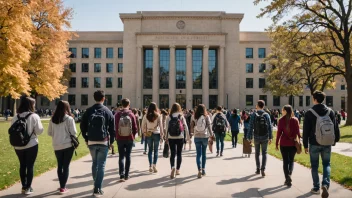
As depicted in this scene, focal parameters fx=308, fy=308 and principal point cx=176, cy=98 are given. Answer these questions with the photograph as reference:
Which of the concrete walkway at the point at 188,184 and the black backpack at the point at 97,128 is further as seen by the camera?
the concrete walkway at the point at 188,184

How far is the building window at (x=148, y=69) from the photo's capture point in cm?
6191

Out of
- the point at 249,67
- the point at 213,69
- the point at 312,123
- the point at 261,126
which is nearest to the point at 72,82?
the point at 213,69

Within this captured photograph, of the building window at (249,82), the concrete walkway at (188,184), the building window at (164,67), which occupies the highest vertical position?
the building window at (164,67)

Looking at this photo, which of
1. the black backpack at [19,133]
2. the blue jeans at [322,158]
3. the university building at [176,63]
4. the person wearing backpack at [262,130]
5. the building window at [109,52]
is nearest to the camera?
the black backpack at [19,133]

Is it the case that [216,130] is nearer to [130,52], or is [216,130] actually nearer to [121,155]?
[121,155]

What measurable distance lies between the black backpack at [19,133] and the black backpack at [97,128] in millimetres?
1336

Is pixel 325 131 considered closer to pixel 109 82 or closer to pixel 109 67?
pixel 109 82

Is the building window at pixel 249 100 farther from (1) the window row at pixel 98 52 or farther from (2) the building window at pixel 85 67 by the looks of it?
(2) the building window at pixel 85 67

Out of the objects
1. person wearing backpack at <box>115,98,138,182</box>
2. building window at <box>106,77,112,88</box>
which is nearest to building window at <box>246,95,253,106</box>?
building window at <box>106,77,112,88</box>

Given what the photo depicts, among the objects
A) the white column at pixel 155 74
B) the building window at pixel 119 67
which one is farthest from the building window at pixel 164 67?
the building window at pixel 119 67

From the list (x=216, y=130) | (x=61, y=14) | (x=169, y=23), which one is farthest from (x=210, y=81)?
(x=216, y=130)

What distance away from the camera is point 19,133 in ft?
21.5

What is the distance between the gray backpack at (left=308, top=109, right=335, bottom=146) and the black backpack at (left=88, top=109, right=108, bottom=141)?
4623mm

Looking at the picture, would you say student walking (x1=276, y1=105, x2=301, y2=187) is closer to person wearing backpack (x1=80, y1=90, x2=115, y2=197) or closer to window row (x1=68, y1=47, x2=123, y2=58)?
person wearing backpack (x1=80, y1=90, x2=115, y2=197)
